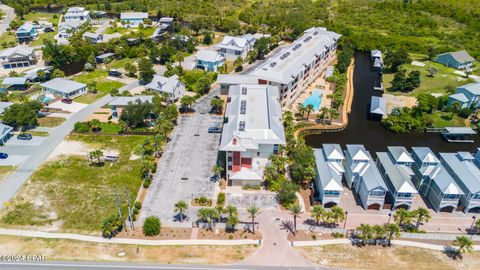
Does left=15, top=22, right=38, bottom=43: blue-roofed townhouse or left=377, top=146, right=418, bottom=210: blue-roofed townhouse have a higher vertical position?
left=15, top=22, right=38, bottom=43: blue-roofed townhouse

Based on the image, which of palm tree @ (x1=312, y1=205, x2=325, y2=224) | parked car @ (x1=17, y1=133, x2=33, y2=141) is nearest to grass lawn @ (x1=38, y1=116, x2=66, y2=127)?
parked car @ (x1=17, y1=133, x2=33, y2=141)

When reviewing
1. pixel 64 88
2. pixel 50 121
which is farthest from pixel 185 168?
pixel 64 88

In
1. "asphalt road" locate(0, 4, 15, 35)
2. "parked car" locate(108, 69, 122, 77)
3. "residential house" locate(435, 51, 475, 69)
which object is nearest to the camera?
"parked car" locate(108, 69, 122, 77)

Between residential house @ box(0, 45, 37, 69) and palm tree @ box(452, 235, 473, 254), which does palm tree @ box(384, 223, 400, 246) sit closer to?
palm tree @ box(452, 235, 473, 254)

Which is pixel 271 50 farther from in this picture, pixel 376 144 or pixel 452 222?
pixel 452 222

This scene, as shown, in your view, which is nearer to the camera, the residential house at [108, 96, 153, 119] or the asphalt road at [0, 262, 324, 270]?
the asphalt road at [0, 262, 324, 270]

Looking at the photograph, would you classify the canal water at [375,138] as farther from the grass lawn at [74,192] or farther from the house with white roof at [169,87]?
the grass lawn at [74,192]

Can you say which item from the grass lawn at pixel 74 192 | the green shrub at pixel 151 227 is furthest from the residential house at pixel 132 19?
the green shrub at pixel 151 227
